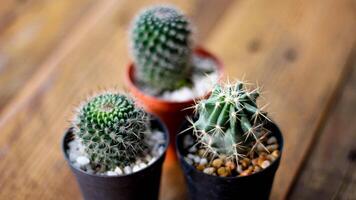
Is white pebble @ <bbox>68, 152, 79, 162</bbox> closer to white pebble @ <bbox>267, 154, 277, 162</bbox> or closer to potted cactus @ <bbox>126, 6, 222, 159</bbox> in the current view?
potted cactus @ <bbox>126, 6, 222, 159</bbox>

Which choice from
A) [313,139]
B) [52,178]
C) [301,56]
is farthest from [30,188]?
[301,56]

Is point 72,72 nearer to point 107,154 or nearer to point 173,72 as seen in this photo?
point 173,72

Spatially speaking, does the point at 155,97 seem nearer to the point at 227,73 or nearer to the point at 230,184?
the point at 227,73

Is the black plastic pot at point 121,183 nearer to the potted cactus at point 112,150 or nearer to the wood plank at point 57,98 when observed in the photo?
the potted cactus at point 112,150

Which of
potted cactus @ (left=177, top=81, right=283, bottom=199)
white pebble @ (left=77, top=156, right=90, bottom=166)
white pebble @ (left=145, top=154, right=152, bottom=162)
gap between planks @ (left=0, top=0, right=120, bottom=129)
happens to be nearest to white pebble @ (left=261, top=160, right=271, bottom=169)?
potted cactus @ (left=177, top=81, right=283, bottom=199)

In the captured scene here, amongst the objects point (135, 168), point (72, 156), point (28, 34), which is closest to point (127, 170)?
point (135, 168)
